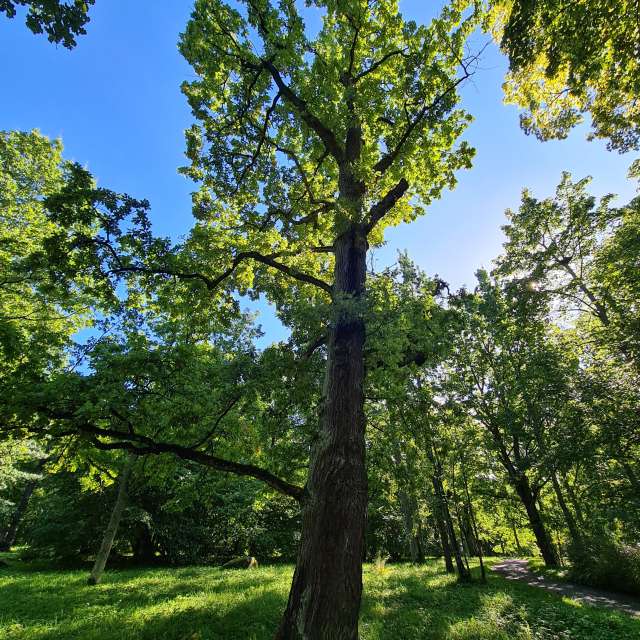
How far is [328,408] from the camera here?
4.86 meters

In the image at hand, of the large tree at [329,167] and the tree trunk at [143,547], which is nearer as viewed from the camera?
the large tree at [329,167]

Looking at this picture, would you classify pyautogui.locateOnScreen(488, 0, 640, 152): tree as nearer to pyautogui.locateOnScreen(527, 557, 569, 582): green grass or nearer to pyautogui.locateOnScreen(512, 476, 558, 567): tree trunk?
pyautogui.locateOnScreen(512, 476, 558, 567): tree trunk

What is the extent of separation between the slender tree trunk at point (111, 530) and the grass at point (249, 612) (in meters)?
0.45

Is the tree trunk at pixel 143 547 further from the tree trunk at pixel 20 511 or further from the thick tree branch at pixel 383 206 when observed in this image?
the thick tree branch at pixel 383 206

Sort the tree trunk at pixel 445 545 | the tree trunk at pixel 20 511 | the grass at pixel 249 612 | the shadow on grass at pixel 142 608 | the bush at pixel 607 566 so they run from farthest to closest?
the tree trunk at pixel 20 511 < the tree trunk at pixel 445 545 < the bush at pixel 607 566 < the grass at pixel 249 612 < the shadow on grass at pixel 142 608

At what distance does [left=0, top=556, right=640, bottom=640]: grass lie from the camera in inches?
269

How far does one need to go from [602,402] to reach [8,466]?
2475 centimetres

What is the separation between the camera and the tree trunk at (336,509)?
3.43m

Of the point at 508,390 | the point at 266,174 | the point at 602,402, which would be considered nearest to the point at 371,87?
the point at 266,174

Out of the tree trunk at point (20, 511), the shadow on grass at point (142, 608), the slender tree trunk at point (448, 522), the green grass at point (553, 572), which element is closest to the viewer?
the shadow on grass at point (142, 608)

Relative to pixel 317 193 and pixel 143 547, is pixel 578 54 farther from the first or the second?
pixel 143 547

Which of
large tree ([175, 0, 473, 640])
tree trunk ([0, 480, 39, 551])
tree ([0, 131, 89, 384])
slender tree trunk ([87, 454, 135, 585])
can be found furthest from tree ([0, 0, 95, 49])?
tree trunk ([0, 480, 39, 551])

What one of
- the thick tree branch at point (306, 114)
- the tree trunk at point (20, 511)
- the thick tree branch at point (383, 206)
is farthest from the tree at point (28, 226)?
the tree trunk at point (20, 511)

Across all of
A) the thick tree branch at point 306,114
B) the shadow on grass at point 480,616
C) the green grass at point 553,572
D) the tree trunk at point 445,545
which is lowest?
the shadow on grass at point 480,616
